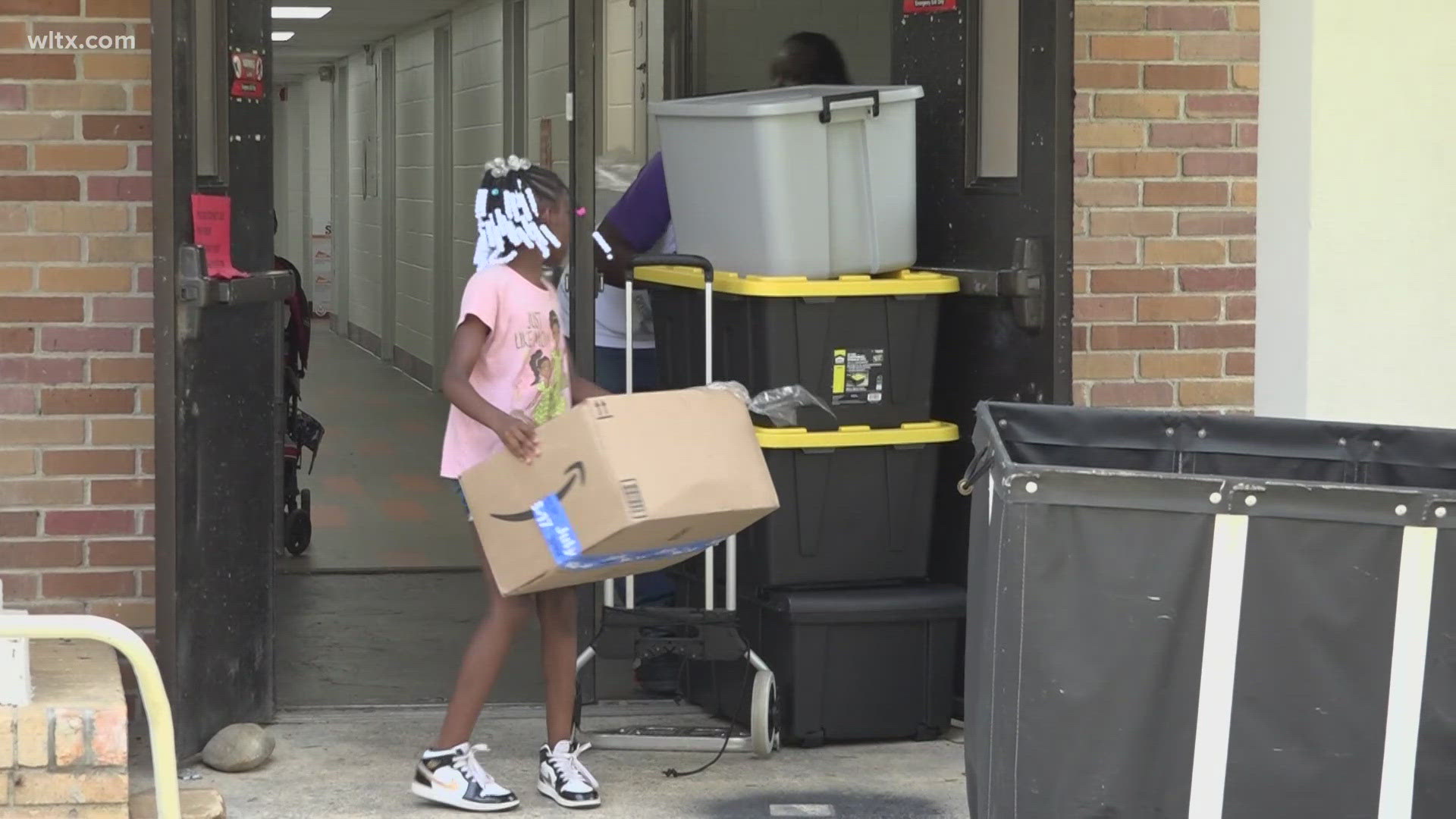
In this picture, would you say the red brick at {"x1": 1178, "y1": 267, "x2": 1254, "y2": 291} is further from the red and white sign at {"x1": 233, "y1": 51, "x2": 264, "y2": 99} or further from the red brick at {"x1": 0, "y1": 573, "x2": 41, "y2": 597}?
the red brick at {"x1": 0, "y1": 573, "x2": 41, "y2": 597}

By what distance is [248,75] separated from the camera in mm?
5277

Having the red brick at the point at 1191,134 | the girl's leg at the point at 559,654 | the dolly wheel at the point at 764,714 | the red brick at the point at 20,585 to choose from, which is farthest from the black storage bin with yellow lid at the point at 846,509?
the red brick at the point at 20,585

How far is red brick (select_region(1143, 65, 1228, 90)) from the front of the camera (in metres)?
5.63

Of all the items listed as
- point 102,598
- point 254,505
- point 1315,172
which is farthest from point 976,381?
point 102,598

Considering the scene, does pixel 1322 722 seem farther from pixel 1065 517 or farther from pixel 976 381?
A: pixel 976 381

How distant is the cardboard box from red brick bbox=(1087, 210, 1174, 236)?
5.10ft

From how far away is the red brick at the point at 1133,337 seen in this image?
18.6ft

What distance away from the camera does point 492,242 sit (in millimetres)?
4750

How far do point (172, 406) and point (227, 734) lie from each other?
35.3 inches

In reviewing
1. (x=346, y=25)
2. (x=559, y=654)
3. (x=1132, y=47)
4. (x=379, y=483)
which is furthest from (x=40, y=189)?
(x=346, y=25)

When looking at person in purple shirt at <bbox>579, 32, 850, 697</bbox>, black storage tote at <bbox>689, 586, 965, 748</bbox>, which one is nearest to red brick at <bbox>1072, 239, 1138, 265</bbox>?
black storage tote at <bbox>689, 586, 965, 748</bbox>

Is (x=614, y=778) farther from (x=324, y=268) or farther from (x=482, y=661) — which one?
(x=324, y=268)

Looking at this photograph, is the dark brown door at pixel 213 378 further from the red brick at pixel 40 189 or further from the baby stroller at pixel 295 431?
the baby stroller at pixel 295 431

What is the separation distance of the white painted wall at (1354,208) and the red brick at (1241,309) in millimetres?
30
